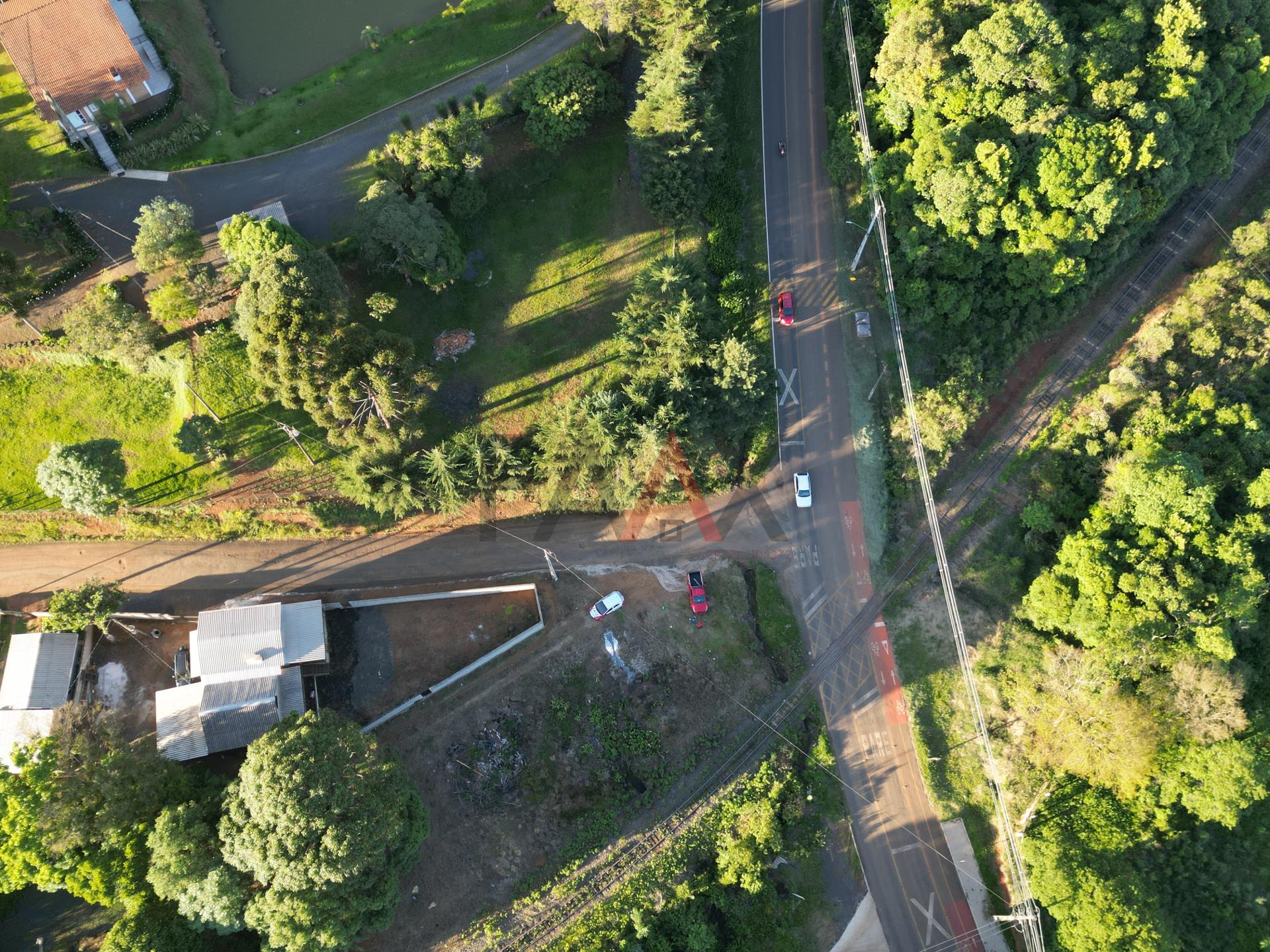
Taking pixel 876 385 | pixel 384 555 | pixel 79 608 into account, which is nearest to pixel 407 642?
pixel 384 555

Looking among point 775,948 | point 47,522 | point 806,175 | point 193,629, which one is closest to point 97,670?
point 193,629

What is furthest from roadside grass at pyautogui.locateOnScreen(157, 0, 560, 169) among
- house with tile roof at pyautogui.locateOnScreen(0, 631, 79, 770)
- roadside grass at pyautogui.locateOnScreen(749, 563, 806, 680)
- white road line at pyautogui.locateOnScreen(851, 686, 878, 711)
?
white road line at pyautogui.locateOnScreen(851, 686, 878, 711)

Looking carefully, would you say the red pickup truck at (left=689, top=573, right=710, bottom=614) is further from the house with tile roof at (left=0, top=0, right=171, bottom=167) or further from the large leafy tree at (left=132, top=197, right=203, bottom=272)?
the house with tile roof at (left=0, top=0, right=171, bottom=167)

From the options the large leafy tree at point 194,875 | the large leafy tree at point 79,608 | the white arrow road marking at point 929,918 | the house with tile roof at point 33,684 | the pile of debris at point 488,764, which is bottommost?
the white arrow road marking at point 929,918

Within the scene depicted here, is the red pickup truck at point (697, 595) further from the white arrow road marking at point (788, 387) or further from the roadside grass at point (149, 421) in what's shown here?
the roadside grass at point (149, 421)

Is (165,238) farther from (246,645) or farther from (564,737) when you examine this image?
(564,737)

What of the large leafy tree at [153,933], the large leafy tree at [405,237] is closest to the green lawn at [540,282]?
the large leafy tree at [405,237]
